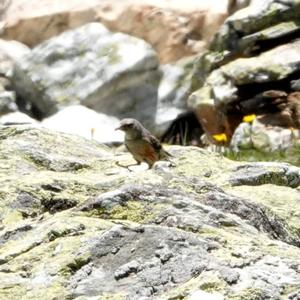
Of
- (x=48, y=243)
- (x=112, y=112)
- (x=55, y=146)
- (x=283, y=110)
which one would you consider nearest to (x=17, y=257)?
(x=48, y=243)

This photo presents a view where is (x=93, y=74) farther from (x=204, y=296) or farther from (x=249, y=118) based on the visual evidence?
(x=204, y=296)

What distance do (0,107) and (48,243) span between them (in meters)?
11.2

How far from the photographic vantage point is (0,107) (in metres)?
14.9

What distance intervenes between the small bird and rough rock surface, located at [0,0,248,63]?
710 cm

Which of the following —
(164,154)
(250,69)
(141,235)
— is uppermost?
(141,235)

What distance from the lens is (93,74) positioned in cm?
1502

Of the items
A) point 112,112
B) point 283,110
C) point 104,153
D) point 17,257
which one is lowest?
point 112,112

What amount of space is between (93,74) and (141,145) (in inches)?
300

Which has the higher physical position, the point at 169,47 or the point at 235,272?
the point at 235,272

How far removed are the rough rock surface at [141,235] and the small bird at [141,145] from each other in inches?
52.5

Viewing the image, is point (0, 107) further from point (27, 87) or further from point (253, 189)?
point (253, 189)

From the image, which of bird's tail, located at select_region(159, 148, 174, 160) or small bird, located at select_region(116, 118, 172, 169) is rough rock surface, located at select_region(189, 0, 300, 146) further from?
bird's tail, located at select_region(159, 148, 174, 160)

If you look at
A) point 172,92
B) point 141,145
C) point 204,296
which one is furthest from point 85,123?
point 204,296

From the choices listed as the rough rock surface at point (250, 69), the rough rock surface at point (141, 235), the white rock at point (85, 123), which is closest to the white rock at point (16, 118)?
the white rock at point (85, 123)
